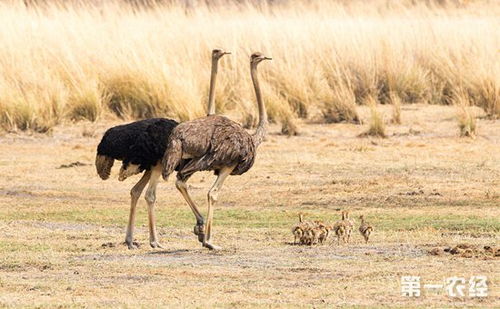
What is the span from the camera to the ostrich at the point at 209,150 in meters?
11.5

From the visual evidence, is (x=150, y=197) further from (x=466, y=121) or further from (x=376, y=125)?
(x=466, y=121)

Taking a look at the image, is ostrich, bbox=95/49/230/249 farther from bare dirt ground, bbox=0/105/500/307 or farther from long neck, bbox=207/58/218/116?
long neck, bbox=207/58/218/116

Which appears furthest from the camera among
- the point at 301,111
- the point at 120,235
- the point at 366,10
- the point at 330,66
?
the point at 366,10

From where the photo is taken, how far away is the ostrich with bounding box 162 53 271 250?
11453 mm

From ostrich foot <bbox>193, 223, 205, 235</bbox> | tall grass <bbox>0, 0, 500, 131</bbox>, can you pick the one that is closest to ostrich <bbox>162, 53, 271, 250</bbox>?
ostrich foot <bbox>193, 223, 205, 235</bbox>

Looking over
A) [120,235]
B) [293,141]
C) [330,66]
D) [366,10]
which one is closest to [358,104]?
[330,66]

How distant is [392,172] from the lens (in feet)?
56.4

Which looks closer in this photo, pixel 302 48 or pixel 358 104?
pixel 358 104

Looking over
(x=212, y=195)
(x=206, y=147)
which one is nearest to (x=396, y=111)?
(x=212, y=195)

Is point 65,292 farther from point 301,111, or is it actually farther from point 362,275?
point 301,111

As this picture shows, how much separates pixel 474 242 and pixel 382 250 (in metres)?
0.86

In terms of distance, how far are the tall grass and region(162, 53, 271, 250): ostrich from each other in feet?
30.4

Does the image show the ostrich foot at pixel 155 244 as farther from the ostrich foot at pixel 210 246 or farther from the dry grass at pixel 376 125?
the dry grass at pixel 376 125

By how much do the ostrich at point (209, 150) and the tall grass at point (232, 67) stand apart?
926 cm
